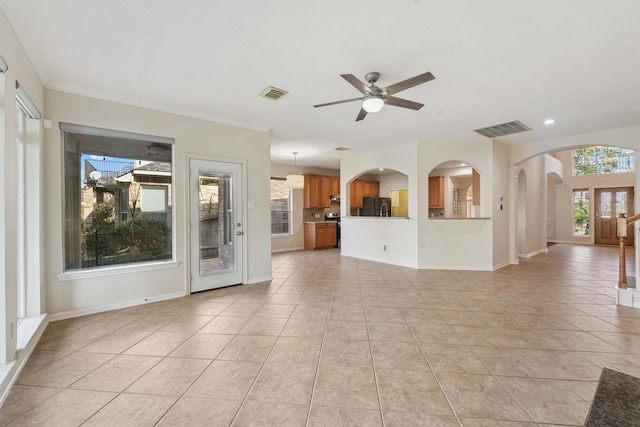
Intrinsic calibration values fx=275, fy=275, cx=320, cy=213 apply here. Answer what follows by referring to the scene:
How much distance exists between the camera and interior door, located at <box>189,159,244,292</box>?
4.08m

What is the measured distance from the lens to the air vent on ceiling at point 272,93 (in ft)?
10.7

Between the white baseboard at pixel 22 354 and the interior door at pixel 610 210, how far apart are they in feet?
46.5

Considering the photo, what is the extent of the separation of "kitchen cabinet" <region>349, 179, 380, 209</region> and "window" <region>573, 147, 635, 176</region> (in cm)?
669

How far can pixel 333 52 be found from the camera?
8.19 feet

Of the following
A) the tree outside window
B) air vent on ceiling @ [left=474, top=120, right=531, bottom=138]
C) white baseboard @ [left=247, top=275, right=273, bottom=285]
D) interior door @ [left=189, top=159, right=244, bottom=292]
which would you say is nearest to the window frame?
interior door @ [left=189, top=159, right=244, bottom=292]

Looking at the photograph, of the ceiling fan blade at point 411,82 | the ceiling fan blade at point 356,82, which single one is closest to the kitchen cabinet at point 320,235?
the ceiling fan blade at point 356,82

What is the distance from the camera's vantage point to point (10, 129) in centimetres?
208

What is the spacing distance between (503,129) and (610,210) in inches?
332

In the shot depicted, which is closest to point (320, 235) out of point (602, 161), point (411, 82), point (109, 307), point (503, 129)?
point (503, 129)

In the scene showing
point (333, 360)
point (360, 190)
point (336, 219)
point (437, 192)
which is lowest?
point (333, 360)

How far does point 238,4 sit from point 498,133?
16.3 feet

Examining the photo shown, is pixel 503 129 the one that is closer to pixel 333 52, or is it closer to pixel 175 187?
pixel 333 52

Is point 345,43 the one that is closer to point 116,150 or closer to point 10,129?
point 10,129

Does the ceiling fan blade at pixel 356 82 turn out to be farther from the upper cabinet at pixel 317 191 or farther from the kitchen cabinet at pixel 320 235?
the kitchen cabinet at pixel 320 235
